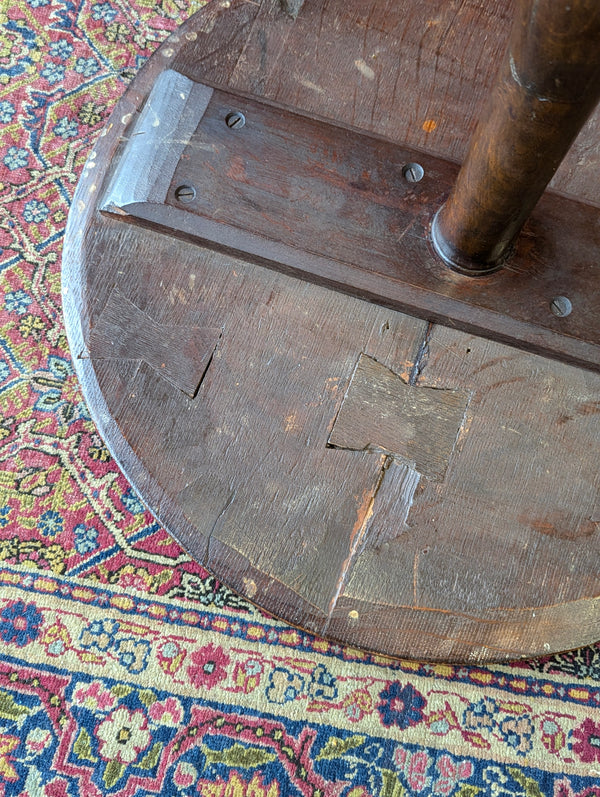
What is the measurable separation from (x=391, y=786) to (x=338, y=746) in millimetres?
139

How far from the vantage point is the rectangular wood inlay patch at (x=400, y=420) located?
1.02m

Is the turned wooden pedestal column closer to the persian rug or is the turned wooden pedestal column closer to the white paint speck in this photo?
the white paint speck

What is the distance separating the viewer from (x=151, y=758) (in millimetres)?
1356

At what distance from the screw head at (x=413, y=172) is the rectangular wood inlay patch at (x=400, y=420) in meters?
0.36

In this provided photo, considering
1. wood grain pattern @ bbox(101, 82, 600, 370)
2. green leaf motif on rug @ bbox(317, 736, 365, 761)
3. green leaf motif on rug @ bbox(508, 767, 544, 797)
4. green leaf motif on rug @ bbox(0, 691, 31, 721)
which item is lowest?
green leaf motif on rug @ bbox(0, 691, 31, 721)

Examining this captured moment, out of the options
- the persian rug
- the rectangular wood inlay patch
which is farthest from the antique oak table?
the persian rug

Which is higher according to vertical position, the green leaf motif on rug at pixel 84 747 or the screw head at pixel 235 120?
the screw head at pixel 235 120

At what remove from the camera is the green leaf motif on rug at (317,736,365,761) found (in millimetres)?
1374

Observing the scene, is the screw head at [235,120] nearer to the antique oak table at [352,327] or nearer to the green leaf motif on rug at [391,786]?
the antique oak table at [352,327]

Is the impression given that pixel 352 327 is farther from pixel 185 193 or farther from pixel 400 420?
pixel 185 193

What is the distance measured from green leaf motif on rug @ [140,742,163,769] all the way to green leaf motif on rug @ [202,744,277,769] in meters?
0.10

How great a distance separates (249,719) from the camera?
139cm

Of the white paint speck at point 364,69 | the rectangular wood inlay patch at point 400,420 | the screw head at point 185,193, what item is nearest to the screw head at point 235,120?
the screw head at point 185,193

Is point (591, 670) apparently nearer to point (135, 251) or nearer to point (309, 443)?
point (309, 443)
